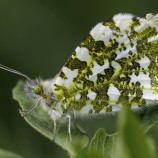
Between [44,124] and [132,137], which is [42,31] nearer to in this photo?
[44,124]

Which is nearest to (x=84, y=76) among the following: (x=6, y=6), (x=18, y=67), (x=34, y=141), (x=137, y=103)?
(x=137, y=103)

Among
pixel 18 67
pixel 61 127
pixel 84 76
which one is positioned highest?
pixel 18 67

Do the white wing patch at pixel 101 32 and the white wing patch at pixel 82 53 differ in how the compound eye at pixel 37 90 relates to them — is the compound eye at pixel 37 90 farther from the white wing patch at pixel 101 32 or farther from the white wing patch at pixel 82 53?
the white wing patch at pixel 101 32

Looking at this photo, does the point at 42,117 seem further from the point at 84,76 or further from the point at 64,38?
the point at 64,38

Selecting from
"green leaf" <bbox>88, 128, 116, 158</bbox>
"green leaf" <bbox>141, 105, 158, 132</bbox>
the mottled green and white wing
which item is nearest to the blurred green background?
the mottled green and white wing

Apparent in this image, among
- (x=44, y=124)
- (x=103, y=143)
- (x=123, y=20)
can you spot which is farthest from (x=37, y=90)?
(x=103, y=143)

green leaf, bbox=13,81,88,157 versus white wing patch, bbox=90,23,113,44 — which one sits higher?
white wing patch, bbox=90,23,113,44

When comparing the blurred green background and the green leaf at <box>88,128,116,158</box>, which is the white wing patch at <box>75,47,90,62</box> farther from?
the blurred green background
